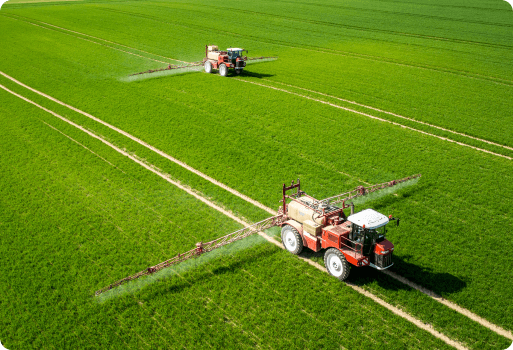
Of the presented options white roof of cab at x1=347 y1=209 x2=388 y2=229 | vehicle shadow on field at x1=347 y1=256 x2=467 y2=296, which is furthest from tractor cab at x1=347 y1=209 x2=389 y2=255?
vehicle shadow on field at x1=347 y1=256 x2=467 y2=296

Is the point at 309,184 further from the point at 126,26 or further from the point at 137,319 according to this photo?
the point at 126,26

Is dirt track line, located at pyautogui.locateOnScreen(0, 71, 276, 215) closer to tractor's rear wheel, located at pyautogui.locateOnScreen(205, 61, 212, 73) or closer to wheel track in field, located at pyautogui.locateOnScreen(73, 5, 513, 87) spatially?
tractor's rear wheel, located at pyautogui.locateOnScreen(205, 61, 212, 73)

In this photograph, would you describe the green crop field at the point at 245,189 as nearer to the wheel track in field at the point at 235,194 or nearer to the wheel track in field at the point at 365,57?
the wheel track in field at the point at 235,194

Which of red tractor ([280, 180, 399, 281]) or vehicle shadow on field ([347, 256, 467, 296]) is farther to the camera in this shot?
vehicle shadow on field ([347, 256, 467, 296])

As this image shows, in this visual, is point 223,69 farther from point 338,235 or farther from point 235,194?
point 338,235

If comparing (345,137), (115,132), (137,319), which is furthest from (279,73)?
(137,319)
